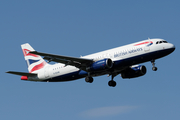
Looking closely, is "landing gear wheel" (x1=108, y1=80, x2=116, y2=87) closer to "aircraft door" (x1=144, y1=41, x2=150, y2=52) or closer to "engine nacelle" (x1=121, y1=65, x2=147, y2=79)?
"engine nacelle" (x1=121, y1=65, x2=147, y2=79)

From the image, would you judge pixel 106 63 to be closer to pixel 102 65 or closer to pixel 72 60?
pixel 102 65

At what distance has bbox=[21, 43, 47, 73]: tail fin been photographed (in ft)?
189

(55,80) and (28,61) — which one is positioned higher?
(28,61)

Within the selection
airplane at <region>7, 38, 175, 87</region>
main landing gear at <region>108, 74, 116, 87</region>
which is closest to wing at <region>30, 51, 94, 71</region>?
airplane at <region>7, 38, 175, 87</region>

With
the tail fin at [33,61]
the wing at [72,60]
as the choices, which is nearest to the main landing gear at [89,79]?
the wing at [72,60]

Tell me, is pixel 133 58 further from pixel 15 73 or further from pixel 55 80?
pixel 15 73

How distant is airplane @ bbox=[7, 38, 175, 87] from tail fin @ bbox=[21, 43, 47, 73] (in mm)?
1399

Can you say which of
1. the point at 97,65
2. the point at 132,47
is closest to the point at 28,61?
the point at 97,65

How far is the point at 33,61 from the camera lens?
194 feet

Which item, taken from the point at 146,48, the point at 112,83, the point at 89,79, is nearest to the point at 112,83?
the point at 112,83

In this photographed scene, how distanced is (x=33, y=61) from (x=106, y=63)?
655 inches

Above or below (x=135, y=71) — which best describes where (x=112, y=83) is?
below

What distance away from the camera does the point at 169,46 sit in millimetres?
46969

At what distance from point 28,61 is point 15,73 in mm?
7403
